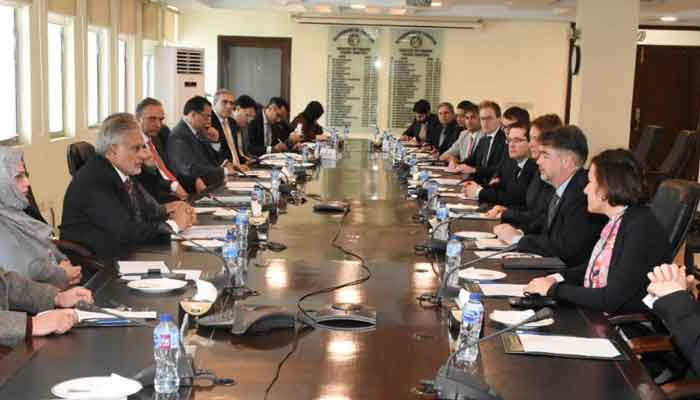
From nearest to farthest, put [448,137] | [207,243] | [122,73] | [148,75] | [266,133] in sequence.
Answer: [207,243], [266,133], [122,73], [448,137], [148,75]

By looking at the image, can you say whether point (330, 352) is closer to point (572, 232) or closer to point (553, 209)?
point (572, 232)

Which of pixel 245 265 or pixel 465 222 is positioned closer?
pixel 245 265

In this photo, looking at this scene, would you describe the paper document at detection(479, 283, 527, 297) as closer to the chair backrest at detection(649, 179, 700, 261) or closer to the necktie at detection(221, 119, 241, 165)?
the chair backrest at detection(649, 179, 700, 261)

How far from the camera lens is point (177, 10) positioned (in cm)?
1229

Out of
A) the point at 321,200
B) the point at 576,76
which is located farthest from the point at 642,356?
the point at 576,76

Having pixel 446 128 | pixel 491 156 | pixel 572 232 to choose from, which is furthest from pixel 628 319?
pixel 446 128

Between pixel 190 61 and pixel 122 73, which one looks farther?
pixel 190 61

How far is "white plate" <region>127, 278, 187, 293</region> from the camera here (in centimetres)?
275

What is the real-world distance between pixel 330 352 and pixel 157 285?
839mm

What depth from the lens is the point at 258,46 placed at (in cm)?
1278

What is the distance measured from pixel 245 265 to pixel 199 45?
9888mm

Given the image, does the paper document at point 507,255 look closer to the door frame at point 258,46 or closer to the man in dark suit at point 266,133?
the man in dark suit at point 266,133

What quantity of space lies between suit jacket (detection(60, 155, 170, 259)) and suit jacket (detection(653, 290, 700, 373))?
209cm

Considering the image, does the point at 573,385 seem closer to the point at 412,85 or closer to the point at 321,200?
the point at 321,200
